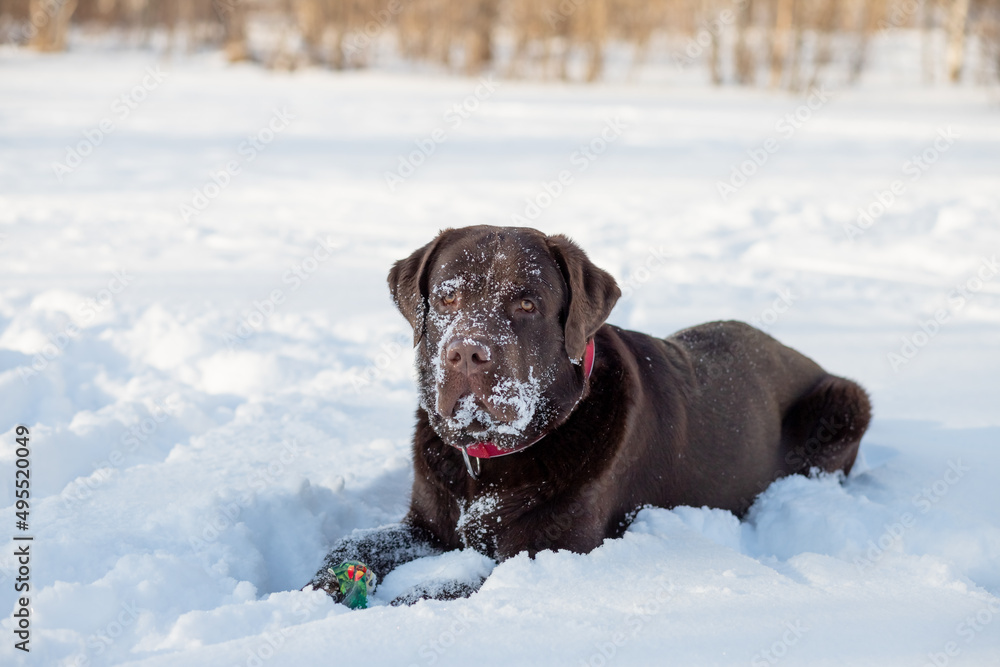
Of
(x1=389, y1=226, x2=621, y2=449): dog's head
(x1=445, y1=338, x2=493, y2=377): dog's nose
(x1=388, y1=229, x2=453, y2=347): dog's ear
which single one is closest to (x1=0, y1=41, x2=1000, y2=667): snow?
(x1=389, y1=226, x2=621, y2=449): dog's head

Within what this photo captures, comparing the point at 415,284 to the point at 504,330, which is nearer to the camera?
the point at 504,330

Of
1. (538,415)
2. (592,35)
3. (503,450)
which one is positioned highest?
(592,35)

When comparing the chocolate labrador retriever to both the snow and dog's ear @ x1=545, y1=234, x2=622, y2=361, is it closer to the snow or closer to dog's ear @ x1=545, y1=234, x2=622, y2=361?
dog's ear @ x1=545, y1=234, x2=622, y2=361

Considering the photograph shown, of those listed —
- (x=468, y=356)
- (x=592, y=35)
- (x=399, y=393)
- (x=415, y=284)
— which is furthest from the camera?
(x=592, y=35)

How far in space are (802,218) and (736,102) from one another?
11.0 metres

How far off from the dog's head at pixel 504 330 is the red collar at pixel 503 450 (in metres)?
0.03

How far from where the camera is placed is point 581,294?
3232 millimetres

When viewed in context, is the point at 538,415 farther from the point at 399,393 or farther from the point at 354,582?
the point at 399,393

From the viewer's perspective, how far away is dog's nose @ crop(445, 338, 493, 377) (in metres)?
2.93

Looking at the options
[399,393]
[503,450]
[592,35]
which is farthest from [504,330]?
[592,35]

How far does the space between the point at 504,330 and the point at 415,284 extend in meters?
0.57

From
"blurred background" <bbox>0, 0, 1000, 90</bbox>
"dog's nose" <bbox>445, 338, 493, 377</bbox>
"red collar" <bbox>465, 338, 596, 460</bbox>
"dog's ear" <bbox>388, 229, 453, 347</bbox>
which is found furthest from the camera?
"blurred background" <bbox>0, 0, 1000, 90</bbox>

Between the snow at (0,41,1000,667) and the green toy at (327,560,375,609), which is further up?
the snow at (0,41,1000,667)

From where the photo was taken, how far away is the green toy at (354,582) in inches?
117
